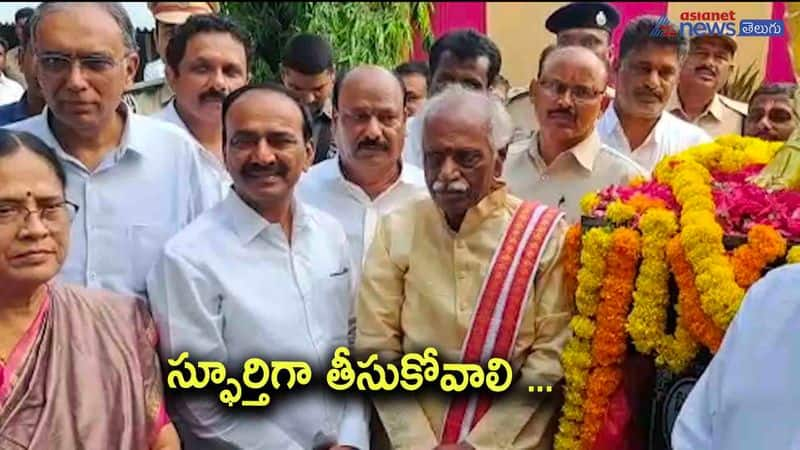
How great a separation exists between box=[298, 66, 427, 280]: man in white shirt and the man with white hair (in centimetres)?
51

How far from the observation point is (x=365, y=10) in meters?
10.9

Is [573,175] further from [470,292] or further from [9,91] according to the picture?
[9,91]

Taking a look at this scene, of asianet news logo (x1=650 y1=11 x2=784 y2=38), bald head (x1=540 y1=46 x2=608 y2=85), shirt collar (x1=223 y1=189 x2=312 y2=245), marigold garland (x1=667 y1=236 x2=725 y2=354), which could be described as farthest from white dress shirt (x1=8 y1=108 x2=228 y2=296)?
asianet news logo (x1=650 y1=11 x2=784 y2=38)

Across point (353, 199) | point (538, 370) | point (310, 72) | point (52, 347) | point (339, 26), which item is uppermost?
point (339, 26)

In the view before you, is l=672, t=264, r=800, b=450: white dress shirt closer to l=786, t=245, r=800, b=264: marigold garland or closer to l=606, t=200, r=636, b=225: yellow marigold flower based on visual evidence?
l=786, t=245, r=800, b=264: marigold garland

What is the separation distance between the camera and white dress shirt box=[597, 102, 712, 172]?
4250 millimetres

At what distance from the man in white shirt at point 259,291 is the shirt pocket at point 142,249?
22 centimetres

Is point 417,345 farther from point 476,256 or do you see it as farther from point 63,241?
point 63,241

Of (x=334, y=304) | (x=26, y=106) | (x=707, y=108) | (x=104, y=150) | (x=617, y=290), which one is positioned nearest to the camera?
(x=617, y=290)

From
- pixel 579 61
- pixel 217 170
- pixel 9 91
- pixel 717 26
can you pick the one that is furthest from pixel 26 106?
pixel 717 26

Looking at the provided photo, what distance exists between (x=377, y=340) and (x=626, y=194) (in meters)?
0.80

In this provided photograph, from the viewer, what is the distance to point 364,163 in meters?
3.46

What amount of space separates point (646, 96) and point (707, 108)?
3.69ft

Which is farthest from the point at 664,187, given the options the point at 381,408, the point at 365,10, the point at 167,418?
the point at 365,10
